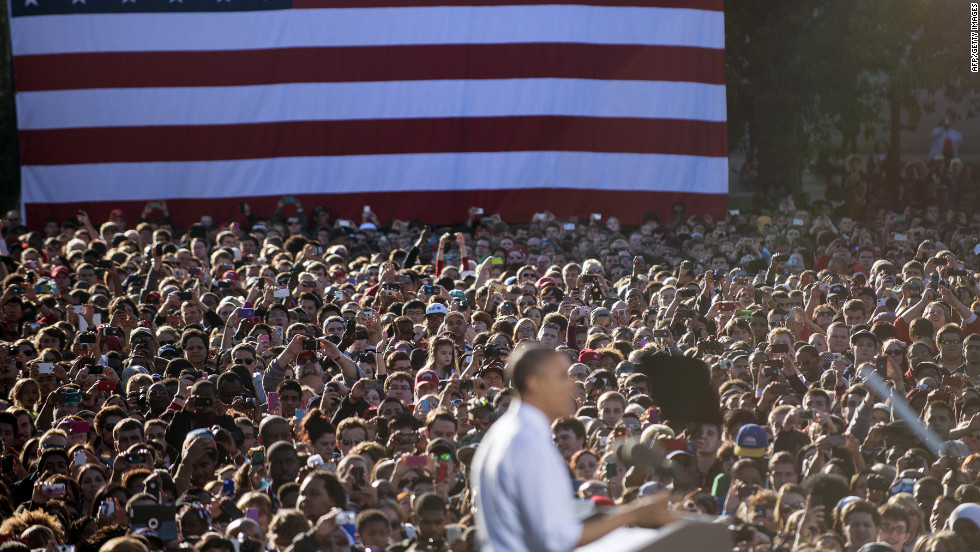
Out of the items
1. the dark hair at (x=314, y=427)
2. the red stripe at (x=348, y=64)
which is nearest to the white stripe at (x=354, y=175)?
the red stripe at (x=348, y=64)

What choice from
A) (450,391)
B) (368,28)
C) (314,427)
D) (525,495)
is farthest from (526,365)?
(368,28)

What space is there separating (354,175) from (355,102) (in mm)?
1123

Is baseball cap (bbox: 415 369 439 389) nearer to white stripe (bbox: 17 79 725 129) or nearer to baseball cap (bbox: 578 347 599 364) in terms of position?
baseball cap (bbox: 578 347 599 364)

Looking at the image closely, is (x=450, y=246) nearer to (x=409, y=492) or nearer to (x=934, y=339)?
(x=934, y=339)

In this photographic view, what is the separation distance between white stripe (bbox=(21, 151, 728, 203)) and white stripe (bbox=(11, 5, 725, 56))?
1770mm

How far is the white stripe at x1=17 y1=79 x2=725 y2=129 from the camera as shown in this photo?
2156 centimetres

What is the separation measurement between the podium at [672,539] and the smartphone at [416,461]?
3.41 meters

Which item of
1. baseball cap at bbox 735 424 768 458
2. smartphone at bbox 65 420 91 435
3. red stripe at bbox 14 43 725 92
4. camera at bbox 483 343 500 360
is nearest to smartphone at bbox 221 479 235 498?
smartphone at bbox 65 420 91 435

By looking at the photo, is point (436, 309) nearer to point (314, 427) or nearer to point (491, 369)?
point (491, 369)

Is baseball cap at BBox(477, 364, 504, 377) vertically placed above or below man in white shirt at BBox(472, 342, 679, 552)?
above

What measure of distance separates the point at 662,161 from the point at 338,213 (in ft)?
16.6

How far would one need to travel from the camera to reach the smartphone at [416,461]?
7.75 m

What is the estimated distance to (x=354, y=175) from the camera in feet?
71.8

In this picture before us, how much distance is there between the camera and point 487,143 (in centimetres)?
2186
